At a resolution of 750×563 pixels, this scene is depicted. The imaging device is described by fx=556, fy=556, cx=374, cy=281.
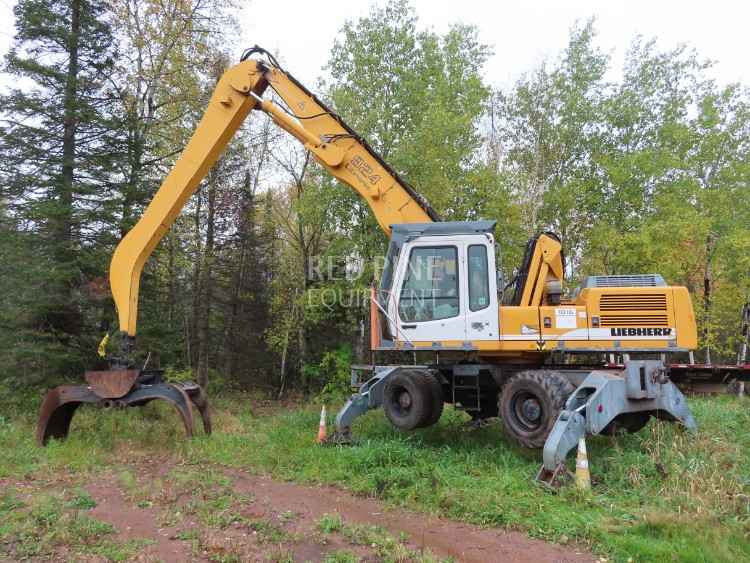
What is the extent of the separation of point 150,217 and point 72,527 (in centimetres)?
537

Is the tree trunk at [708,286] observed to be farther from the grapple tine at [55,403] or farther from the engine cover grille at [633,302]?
the grapple tine at [55,403]

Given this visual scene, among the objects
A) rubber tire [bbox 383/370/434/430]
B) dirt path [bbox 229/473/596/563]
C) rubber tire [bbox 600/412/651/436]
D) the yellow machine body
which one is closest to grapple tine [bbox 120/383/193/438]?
the yellow machine body

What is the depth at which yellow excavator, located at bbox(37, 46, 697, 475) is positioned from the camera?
23.1ft

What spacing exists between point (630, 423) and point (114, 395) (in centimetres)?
769

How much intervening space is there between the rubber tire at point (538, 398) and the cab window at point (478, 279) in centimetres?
109

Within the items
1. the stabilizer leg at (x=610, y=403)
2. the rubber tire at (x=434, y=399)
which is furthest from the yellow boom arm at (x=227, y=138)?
the stabilizer leg at (x=610, y=403)

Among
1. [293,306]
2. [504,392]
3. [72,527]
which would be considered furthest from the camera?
[293,306]

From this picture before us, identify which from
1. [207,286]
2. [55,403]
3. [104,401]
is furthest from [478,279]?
[207,286]

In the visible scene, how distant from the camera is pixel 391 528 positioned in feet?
17.1

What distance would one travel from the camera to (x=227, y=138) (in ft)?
30.9

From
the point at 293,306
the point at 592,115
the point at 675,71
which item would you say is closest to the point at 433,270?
the point at 293,306

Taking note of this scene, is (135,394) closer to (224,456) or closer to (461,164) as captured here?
(224,456)

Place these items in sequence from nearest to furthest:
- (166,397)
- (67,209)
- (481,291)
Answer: (481,291) → (166,397) → (67,209)

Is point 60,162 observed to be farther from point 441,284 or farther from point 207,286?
point 441,284
